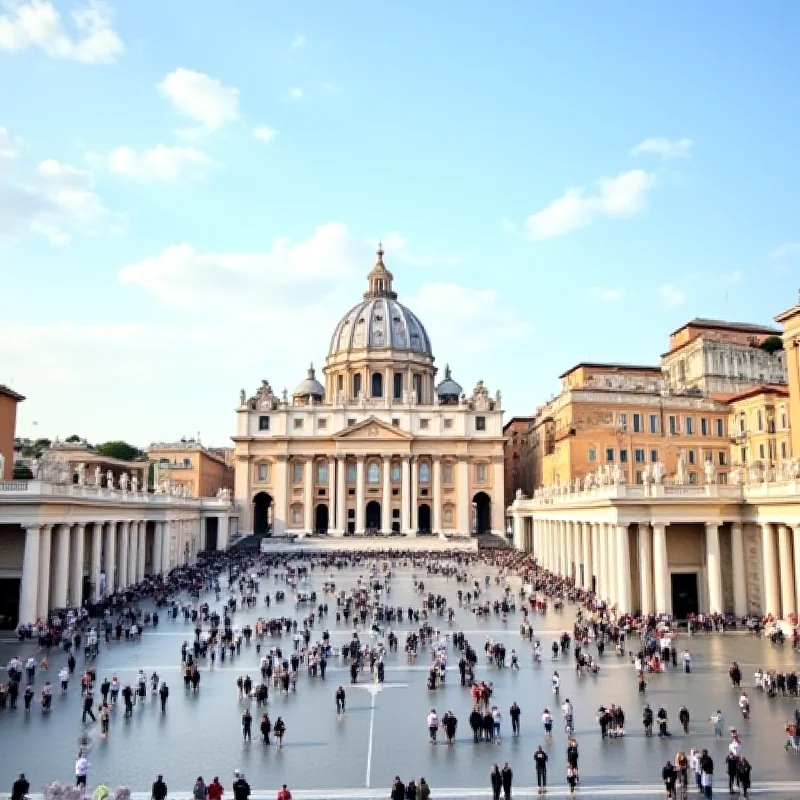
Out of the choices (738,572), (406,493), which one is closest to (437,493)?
(406,493)

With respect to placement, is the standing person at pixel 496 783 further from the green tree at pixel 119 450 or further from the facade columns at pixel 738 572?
the green tree at pixel 119 450

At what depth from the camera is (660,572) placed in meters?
31.9

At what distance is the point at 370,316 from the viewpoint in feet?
335

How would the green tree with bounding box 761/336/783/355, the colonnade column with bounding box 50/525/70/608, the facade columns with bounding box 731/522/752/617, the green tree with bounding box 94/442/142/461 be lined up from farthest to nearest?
the green tree with bounding box 94/442/142/461 < the green tree with bounding box 761/336/783/355 < the colonnade column with bounding box 50/525/70/608 < the facade columns with bounding box 731/522/752/617

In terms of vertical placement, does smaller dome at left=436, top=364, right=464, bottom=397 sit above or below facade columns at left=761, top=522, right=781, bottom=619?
above

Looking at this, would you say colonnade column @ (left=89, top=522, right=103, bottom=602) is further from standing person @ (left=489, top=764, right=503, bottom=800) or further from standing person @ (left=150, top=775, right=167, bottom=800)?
standing person @ (left=489, top=764, right=503, bottom=800)

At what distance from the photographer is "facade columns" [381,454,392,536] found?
84188mm

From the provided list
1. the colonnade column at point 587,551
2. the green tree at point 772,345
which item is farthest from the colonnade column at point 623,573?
the green tree at point 772,345

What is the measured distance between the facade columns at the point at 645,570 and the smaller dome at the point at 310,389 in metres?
72.2

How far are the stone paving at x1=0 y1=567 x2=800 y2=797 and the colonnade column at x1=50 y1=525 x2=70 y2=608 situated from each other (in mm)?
6116

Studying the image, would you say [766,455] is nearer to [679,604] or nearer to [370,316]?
[679,604]

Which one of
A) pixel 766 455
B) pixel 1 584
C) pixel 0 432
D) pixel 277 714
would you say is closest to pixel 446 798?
pixel 277 714

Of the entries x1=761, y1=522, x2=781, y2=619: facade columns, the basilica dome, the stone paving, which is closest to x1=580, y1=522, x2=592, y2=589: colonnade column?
x1=761, y1=522, x2=781, y2=619: facade columns

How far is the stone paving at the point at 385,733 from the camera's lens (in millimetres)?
15102
